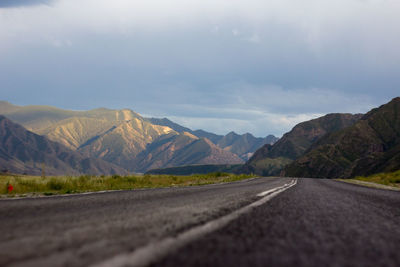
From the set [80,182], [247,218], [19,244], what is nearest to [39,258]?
[19,244]

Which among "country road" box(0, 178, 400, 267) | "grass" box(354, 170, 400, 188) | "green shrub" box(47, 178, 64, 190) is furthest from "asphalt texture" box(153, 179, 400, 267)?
"grass" box(354, 170, 400, 188)

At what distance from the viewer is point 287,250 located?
256 cm

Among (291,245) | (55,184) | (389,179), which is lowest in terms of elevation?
(389,179)

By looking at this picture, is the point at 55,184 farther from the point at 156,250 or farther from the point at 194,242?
the point at 156,250

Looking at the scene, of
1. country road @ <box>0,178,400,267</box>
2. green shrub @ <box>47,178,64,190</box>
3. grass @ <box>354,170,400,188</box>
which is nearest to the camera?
country road @ <box>0,178,400,267</box>

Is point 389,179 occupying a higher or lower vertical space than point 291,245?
lower

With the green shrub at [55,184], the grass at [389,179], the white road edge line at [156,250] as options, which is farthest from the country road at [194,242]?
the grass at [389,179]

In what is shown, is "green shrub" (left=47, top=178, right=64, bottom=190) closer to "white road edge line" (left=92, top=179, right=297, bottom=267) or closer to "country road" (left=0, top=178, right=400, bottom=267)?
"country road" (left=0, top=178, right=400, bottom=267)

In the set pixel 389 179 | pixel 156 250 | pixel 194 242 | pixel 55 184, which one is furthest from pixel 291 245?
pixel 389 179

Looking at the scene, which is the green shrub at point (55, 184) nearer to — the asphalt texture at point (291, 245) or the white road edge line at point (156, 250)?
the asphalt texture at point (291, 245)

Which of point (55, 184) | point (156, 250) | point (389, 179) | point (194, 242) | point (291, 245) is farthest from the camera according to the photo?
point (389, 179)

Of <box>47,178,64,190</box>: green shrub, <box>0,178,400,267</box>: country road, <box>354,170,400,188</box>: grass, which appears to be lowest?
<box>354,170,400,188</box>: grass

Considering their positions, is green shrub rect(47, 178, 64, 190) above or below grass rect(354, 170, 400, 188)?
above

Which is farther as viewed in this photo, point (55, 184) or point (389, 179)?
point (389, 179)
